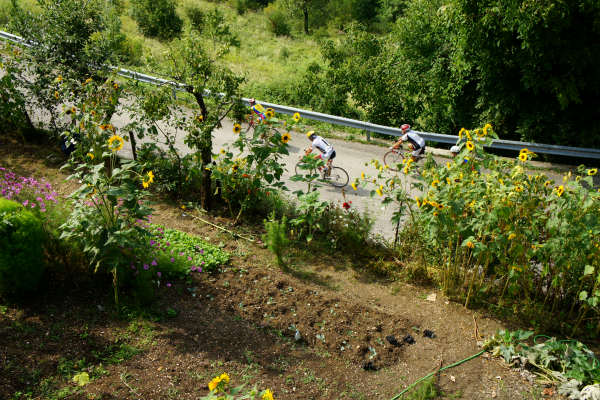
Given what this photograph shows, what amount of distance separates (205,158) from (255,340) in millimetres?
3191

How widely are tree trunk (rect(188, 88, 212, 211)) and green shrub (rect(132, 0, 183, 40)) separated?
18.2m

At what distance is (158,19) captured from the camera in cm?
2316

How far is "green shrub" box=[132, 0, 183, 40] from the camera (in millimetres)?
23188

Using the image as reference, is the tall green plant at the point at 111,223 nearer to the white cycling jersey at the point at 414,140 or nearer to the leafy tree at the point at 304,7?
the white cycling jersey at the point at 414,140

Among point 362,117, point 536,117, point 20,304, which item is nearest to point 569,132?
point 536,117

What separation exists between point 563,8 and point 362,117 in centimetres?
765

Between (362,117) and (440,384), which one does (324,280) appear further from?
(362,117)

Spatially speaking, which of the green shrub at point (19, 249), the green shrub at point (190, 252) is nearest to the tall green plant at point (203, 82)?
the green shrub at point (190, 252)

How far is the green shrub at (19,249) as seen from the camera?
14.2ft

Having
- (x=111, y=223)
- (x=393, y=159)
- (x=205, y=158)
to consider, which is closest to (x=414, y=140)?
(x=393, y=159)

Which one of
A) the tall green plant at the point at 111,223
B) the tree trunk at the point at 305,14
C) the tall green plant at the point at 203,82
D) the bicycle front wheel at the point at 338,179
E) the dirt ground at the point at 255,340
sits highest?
the tree trunk at the point at 305,14

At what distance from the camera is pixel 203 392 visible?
157 inches

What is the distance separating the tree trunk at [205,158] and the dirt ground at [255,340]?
1.60m

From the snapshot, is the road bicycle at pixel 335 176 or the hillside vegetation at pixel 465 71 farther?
the hillside vegetation at pixel 465 71
